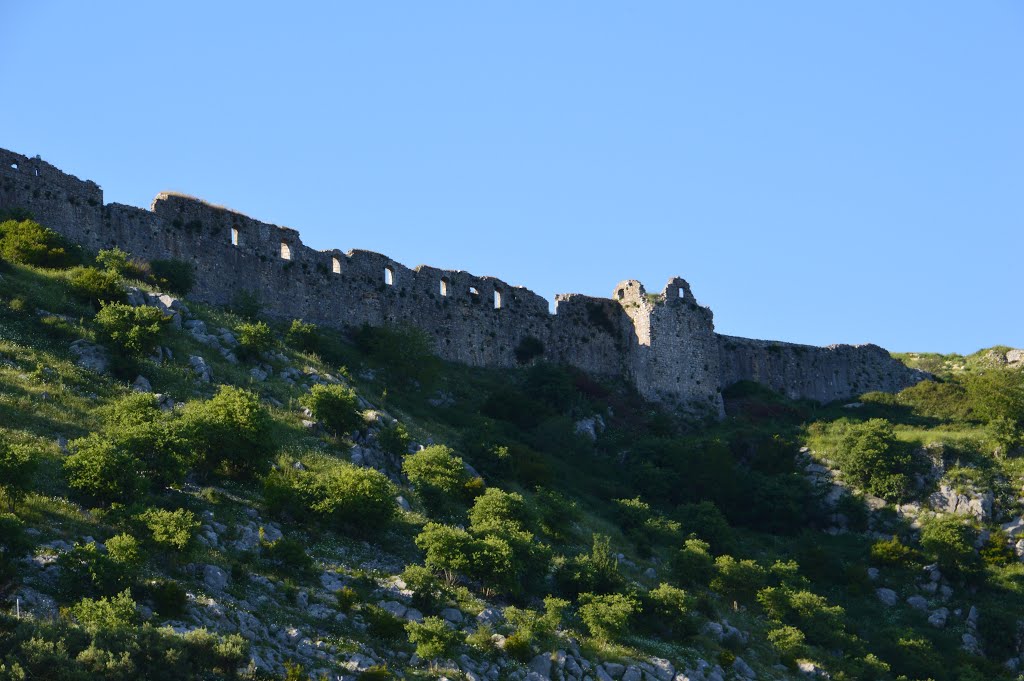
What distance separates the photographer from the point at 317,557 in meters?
32.1

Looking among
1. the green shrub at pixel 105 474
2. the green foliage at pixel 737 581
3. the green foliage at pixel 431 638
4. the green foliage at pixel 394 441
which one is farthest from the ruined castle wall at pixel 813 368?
the green shrub at pixel 105 474

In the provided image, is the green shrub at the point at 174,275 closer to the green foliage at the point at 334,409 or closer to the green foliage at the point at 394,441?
the green foliage at the point at 334,409

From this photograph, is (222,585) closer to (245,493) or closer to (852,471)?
(245,493)

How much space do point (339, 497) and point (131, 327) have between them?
434 inches

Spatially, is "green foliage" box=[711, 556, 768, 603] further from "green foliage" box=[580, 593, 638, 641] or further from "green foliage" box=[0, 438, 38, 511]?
"green foliage" box=[0, 438, 38, 511]

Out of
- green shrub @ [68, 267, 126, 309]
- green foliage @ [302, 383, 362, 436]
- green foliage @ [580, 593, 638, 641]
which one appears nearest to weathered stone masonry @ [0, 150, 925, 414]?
green shrub @ [68, 267, 126, 309]

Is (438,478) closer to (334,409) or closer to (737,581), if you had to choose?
(334,409)

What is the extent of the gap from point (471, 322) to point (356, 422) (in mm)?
23189

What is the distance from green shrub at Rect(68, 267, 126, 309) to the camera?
141 feet

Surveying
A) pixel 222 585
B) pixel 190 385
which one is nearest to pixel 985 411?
pixel 190 385

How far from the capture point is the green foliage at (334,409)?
40875 millimetres

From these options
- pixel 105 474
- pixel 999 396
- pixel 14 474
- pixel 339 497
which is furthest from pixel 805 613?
pixel 14 474

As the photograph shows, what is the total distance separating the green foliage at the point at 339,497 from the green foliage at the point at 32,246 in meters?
16.0

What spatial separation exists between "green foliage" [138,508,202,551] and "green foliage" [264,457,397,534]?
15.6 ft
